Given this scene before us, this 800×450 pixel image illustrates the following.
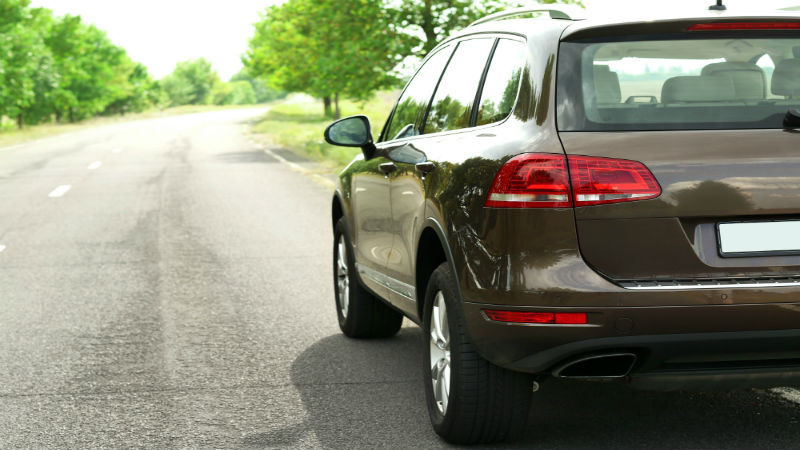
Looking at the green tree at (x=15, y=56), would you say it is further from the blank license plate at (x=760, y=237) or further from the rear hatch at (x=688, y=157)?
the blank license plate at (x=760, y=237)

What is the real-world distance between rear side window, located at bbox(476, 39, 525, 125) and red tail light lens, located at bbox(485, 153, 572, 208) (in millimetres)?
377

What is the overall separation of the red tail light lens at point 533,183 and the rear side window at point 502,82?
1.24ft

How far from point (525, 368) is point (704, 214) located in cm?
79

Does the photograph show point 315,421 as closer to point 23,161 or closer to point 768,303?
point 768,303

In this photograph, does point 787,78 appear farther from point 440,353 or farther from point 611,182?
point 440,353

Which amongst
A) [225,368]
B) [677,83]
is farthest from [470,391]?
[225,368]

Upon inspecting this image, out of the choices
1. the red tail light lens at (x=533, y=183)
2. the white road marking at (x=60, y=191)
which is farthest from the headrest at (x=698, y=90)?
the white road marking at (x=60, y=191)

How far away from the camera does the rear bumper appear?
357 centimetres

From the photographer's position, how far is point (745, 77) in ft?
12.7

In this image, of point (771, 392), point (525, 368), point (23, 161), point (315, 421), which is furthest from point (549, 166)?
point (23, 161)

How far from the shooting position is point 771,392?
16.5 ft

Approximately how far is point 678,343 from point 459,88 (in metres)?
A: 1.67

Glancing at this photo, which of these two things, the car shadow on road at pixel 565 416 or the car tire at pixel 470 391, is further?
the car shadow on road at pixel 565 416

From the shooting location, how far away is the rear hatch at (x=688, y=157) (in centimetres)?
358
